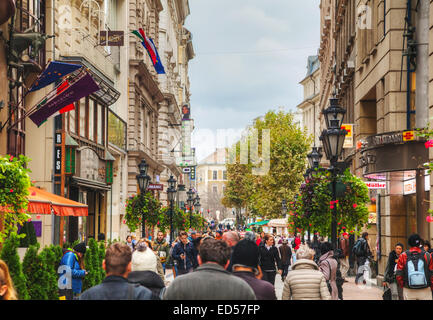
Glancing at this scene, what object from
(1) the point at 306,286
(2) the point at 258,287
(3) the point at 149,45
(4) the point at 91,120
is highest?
(3) the point at 149,45

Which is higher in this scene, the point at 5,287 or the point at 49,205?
the point at 49,205

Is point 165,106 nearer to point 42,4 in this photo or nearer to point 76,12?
point 76,12

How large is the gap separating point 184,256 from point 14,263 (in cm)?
757

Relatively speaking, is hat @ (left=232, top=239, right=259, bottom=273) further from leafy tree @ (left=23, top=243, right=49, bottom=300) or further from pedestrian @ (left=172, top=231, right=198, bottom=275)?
pedestrian @ (left=172, top=231, right=198, bottom=275)

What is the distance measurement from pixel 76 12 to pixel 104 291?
82.6 feet

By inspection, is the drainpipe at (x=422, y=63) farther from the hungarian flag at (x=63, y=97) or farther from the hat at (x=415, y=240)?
the hungarian flag at (x=63, y=97)

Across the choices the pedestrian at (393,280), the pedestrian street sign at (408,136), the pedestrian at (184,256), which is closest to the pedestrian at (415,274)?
the pedestrian at (393,280)

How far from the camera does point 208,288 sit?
5.51 m

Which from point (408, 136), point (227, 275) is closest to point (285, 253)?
point (408, 136)

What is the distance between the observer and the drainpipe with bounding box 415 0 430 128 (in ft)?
66.7

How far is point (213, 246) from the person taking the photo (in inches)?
239

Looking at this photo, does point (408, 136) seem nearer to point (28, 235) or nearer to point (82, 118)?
point (28, 235)

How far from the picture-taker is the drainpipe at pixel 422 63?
2034 cm
